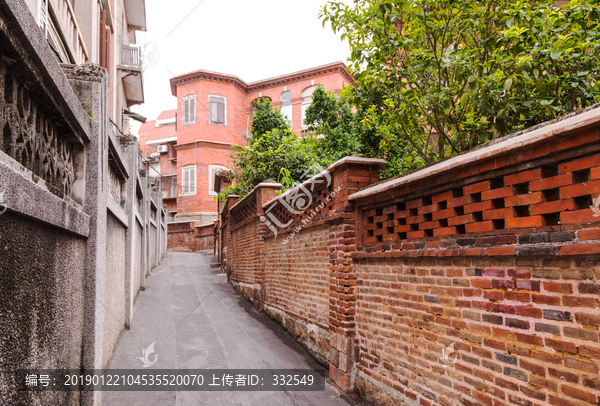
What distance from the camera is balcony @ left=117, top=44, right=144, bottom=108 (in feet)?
41.9

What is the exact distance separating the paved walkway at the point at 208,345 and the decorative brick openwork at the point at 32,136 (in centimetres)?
269

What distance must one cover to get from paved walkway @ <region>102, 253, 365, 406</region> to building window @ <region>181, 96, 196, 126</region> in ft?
64.5

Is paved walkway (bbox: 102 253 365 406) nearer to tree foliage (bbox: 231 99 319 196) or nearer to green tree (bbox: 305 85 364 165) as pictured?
tree foliage (bbox: 231 99 319 196)

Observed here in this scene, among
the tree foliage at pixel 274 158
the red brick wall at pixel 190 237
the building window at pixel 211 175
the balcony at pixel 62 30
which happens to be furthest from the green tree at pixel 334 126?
the building window at pixel 211 175

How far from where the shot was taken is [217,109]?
1040 inches

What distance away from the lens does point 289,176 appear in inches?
399

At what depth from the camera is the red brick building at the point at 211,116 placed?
26375mm

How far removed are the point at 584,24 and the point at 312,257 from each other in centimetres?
428

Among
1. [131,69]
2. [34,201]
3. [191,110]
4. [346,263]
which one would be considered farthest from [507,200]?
[191,110]

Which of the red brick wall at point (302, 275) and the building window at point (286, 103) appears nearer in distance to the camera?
the red brick wall at point (302, 275)

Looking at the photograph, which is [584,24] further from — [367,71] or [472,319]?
[472,319]

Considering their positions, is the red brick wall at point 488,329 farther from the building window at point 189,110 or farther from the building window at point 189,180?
the building window at point 189,110

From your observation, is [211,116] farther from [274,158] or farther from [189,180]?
[274,158]

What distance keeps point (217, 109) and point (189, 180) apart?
18.4ft
